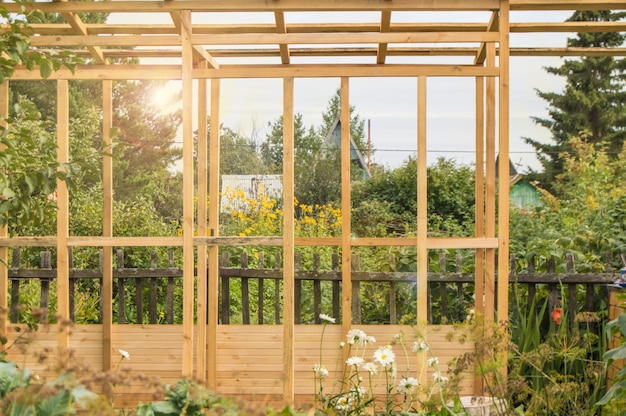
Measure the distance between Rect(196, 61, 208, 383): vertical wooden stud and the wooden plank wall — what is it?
26 cm

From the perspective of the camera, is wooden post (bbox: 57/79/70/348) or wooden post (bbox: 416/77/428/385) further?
wooden post (bbox: 57/79/70/348)

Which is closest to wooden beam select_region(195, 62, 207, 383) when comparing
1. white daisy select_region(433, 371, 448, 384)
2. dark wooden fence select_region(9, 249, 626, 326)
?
dark wooden fence select_region(9, 249, 626, 326)

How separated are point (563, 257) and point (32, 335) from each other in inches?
196

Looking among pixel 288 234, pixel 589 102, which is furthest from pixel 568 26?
pixel 589 102

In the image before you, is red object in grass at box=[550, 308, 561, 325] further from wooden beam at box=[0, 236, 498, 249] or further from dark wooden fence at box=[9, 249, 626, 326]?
wooden beam at box=[0, 236, 498, 249]

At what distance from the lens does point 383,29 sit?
5.13 metres

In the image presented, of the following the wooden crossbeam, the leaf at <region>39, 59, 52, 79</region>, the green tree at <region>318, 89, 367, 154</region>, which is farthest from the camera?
the green tree at <region>318, 89, 367, 154</region>

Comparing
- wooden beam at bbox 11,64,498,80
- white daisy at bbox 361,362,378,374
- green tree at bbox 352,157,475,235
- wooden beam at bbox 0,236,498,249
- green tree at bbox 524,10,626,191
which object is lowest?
white daisy at bbox 361,362,378,374

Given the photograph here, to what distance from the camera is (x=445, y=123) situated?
9.12m

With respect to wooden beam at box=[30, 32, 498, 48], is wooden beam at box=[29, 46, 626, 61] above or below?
above

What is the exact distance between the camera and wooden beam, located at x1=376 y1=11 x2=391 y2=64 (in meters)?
4.95

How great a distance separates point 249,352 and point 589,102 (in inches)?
559

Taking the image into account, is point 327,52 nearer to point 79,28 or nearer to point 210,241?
point 79,28

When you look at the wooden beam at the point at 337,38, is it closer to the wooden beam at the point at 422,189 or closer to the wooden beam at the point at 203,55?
the wooden beam at the point at 422,189
